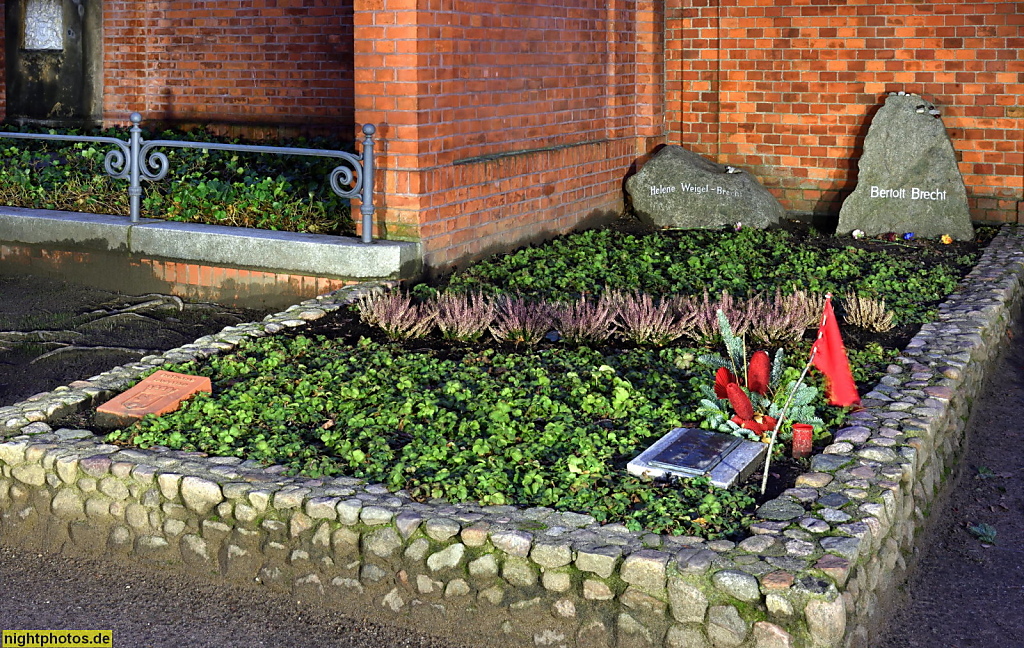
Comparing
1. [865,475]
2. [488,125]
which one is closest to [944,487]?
[865,475]

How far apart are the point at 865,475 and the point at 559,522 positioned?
4.07 ft

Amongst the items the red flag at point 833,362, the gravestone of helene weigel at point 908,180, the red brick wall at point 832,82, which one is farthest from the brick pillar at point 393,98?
the red brick wall at point 832,82

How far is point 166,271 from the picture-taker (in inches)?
329

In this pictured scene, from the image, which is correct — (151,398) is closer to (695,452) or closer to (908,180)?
(695,452)

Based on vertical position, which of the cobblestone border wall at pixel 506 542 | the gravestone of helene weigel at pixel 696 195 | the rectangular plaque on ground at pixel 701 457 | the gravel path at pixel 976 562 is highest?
the gravestone of helene weigel at pixel 696 195

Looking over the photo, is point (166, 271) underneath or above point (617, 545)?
above

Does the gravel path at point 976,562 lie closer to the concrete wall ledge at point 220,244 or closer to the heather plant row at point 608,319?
the heather plant row at point 608,319

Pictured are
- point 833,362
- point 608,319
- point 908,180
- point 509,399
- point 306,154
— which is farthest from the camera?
point 908,180

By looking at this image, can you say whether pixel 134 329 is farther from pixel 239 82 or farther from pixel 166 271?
pixel 239 82

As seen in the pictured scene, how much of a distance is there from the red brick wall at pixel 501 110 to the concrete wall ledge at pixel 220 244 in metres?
0.37

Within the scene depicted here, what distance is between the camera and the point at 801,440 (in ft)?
16.5

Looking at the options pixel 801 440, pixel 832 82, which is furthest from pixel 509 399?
pixel 832 82

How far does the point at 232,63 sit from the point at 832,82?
5.84 metres

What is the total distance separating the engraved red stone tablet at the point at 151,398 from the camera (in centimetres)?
551
